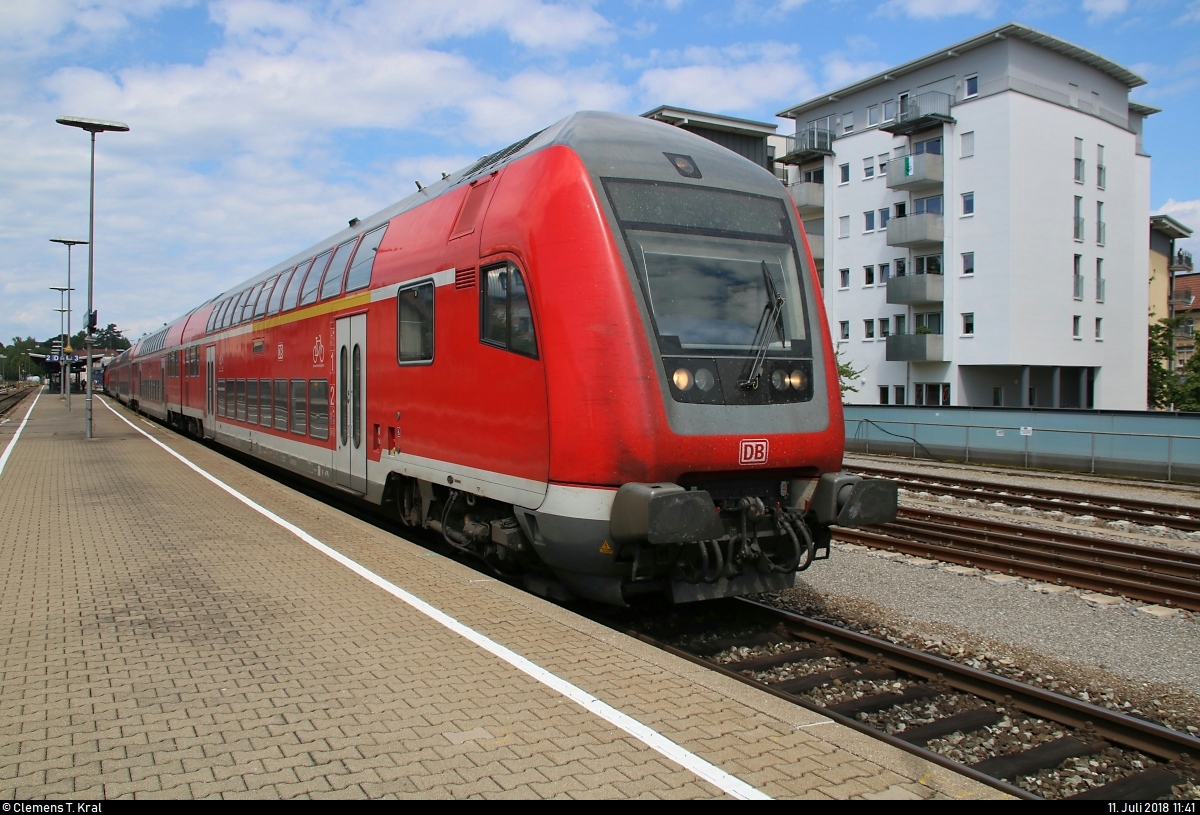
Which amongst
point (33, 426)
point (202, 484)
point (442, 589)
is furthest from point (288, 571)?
point (33, 426)

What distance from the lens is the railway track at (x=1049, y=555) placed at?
823cm

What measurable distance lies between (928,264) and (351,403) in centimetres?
3379

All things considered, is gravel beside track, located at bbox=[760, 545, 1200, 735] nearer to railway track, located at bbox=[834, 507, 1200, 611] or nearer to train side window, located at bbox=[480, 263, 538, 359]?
railway track, located at bbox=[834, 507, 1200, 611]

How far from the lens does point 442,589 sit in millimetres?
6984

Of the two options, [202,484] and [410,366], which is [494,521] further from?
[202,484]

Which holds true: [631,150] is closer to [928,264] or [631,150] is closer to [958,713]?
[958,713]

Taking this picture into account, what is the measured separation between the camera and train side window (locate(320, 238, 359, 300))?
1080cm

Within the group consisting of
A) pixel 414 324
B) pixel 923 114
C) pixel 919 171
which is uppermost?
pixel 923 114

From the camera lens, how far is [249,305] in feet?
52.2

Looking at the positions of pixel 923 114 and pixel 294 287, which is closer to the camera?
pixel 294 287

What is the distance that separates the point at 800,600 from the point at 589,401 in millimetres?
3072

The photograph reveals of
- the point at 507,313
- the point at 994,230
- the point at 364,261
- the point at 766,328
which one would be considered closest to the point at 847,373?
Result: the point at 994,230

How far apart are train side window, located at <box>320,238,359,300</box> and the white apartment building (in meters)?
30.7

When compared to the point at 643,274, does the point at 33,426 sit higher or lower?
lower
